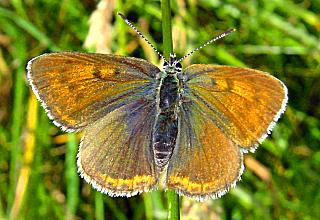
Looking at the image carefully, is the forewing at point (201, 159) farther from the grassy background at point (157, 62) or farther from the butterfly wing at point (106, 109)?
the grassy background at point (157, 62)

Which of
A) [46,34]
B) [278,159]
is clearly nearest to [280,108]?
[278,159]

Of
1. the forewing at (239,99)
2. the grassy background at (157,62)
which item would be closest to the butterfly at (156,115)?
the forewing at (239,99)

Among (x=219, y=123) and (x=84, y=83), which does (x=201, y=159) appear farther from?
(x=84, y=83)

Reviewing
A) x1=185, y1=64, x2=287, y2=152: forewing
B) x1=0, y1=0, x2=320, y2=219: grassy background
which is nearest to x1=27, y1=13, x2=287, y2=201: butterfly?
x1=185, y1=64, x2=287, y2=152: forewing

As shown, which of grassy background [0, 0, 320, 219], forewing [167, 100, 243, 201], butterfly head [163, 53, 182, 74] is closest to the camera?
forewing [167, 100, 243, 201]

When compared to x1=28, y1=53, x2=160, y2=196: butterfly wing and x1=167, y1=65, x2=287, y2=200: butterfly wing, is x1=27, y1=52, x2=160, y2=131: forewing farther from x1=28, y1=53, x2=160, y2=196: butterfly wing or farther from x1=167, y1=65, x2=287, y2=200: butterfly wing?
x1=167, y1=65, x2=287, y2=200: butterfly wing

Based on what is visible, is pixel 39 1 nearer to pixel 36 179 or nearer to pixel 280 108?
pixel 36 179
